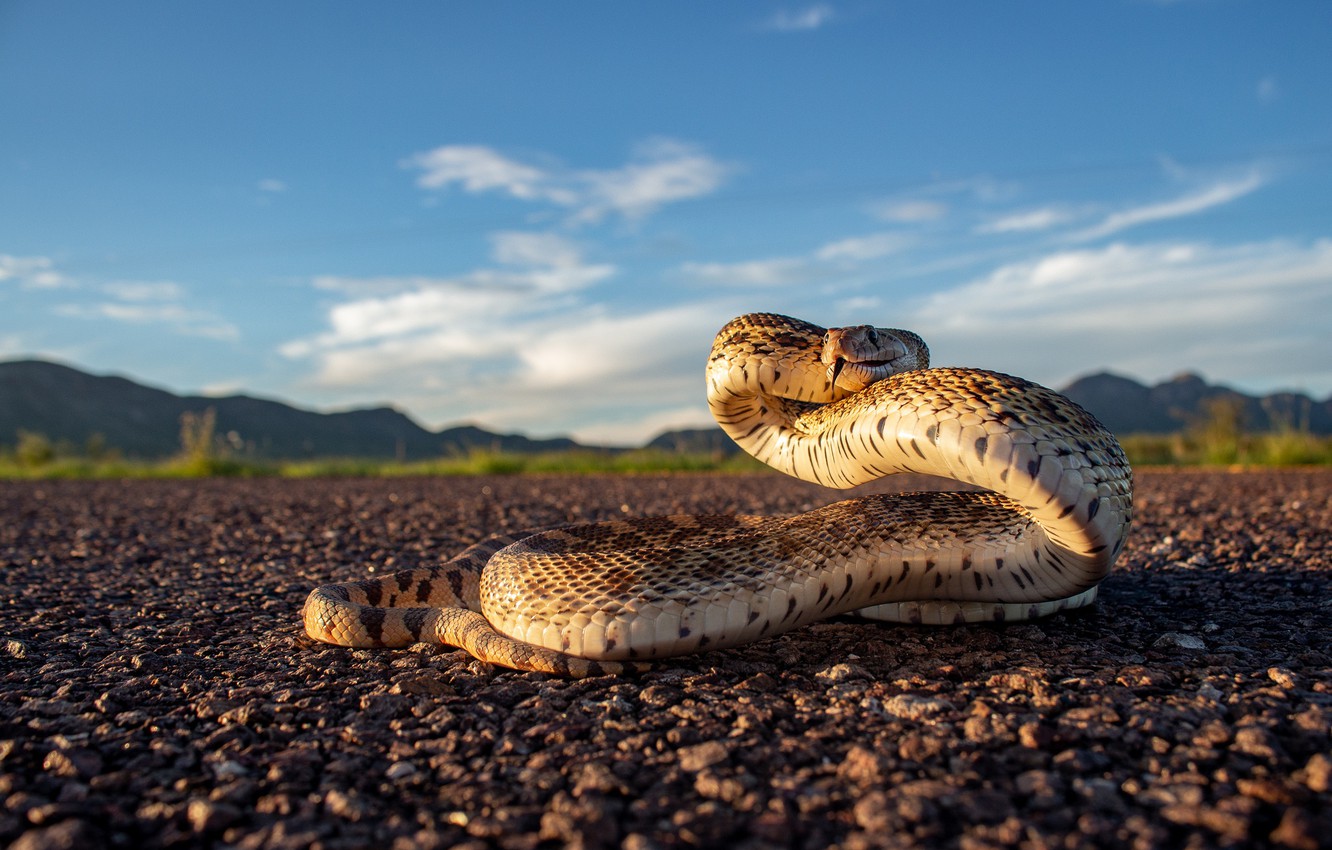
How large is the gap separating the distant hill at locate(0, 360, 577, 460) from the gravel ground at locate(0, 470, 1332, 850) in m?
90.7

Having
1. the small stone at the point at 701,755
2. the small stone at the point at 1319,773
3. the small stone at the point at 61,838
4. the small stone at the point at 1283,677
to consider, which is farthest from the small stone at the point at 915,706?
the small stone at the point at 61,838

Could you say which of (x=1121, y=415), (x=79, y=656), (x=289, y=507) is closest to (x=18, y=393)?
(x=289, y=507)

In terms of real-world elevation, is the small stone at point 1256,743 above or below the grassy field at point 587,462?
below

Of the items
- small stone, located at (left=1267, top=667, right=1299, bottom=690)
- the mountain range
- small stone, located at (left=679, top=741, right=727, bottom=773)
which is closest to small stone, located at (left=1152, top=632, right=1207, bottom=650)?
small stone, located at (left=1267, top=667, right=1299, bottom=690)

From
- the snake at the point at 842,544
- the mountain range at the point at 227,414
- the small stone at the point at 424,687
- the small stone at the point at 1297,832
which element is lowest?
the small stone at the point at 1297,832

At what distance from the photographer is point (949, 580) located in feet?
12.1

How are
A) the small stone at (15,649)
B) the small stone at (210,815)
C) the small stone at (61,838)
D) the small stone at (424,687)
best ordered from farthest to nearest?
the small stone at (15,649)
the small stone at (424,687)
the small stone at (210,815)
the small stone at (61,838)

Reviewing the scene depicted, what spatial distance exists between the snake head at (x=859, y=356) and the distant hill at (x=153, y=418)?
90729mm

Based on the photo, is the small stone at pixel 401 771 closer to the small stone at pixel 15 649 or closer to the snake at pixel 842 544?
the snake at pixel 842 544

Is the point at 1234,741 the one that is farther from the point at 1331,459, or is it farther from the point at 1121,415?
the point at 1121,415

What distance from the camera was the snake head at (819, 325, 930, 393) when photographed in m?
4.09

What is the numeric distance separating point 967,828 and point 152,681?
3.19m

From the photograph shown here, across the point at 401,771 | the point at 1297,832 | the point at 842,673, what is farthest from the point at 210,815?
the point at 1297,832

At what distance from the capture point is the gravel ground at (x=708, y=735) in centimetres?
217
